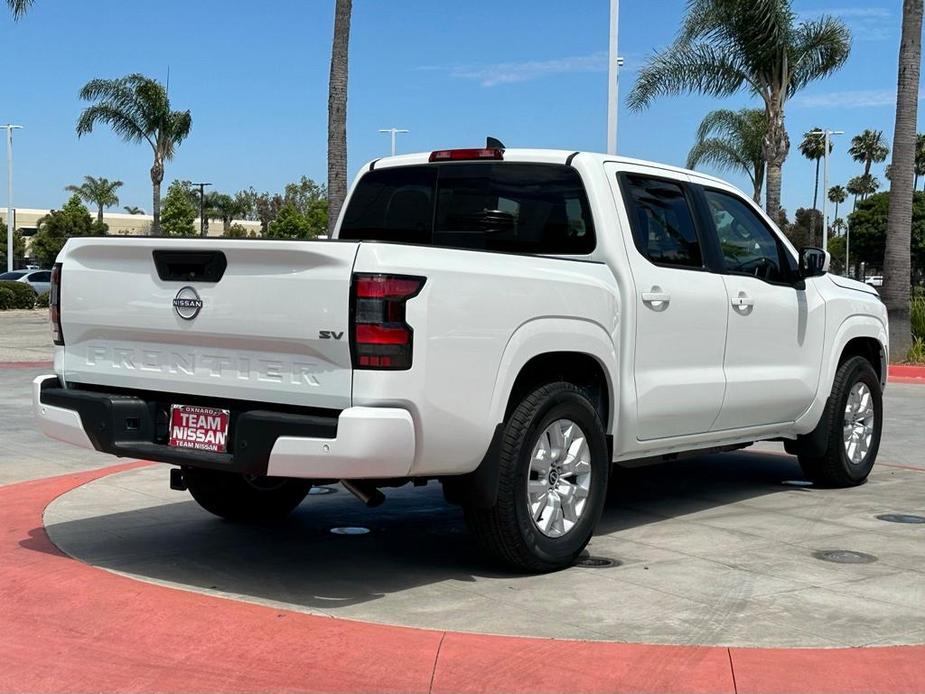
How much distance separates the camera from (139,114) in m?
43.9

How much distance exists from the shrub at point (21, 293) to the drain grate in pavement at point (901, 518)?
38.3m

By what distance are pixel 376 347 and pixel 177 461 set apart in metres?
1.23

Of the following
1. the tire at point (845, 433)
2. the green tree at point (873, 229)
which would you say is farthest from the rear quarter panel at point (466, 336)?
the green tree at point (873, 229)

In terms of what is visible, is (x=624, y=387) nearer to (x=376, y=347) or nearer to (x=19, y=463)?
(x=376, y=347)

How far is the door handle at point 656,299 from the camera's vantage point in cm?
664

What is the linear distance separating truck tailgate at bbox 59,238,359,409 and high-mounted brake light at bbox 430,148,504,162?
77.8 inches

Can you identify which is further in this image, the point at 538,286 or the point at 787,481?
the point at 787,481

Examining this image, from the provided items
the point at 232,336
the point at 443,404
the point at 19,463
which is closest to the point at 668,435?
the point at 443,404

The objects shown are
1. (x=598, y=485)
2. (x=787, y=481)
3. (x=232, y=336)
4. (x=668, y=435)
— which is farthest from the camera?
(x=787, y=481)

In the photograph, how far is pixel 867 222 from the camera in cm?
8600

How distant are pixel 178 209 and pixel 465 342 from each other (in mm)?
88409

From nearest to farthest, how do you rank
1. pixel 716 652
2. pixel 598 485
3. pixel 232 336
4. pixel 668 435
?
pixel 716 652 < pixel 232 336 < pixel 598 485 < pixel 668 435

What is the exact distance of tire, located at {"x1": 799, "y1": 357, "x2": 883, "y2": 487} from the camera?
8508 mm

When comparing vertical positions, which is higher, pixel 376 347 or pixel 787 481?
pixel 376 347
